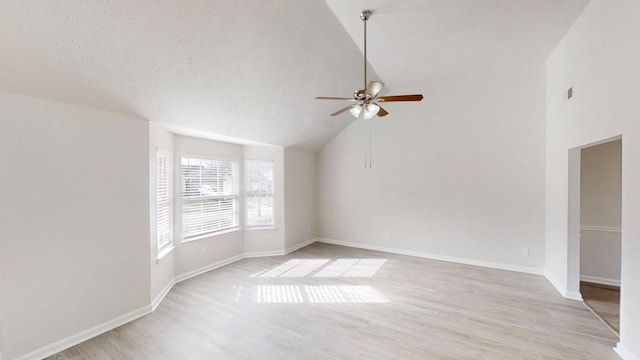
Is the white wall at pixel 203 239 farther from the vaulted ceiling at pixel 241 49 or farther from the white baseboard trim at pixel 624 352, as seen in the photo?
the white baseboard trim at pixel 624 352

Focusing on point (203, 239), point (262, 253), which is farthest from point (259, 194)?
point (203, 239)

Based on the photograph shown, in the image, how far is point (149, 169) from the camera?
316cm

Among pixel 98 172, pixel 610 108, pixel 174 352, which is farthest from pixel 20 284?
pixel 610 108

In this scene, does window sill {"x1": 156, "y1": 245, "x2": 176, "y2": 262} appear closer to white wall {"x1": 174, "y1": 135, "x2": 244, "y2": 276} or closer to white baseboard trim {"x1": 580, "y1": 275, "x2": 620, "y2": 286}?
white wall {"x1": 174, "y1": 135, "x2": 244, "y2": 276}

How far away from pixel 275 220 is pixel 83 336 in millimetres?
3251

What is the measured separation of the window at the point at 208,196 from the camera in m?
4.25

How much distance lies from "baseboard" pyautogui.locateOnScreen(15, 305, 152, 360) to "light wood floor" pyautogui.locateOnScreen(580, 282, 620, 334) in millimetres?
5198

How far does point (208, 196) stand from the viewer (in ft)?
15.1

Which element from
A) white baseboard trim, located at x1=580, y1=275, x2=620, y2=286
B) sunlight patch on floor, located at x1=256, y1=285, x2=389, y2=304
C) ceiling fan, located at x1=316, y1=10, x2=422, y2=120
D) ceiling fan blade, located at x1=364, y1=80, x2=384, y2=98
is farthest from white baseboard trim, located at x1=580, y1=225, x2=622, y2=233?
ceiling fan blade, located at x1=364, y1=80, x2=384, y2=98

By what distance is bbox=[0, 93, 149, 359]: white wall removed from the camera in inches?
87.4

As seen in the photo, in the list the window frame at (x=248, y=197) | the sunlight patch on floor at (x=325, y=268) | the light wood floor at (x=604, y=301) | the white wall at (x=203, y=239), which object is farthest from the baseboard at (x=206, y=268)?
the light wood floor at (x=604, y=301)

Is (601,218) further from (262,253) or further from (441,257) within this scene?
(262,253)

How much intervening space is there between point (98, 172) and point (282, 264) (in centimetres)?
315

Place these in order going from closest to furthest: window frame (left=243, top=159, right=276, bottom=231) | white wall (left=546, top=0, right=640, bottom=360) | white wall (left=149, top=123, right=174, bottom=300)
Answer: white wall (left=546, top=0, right=640, bottom=360)
white wall (left=149, top=123, right=174, bottom=300)
window frame (left=243, top=159, right=276, bottom=231)
